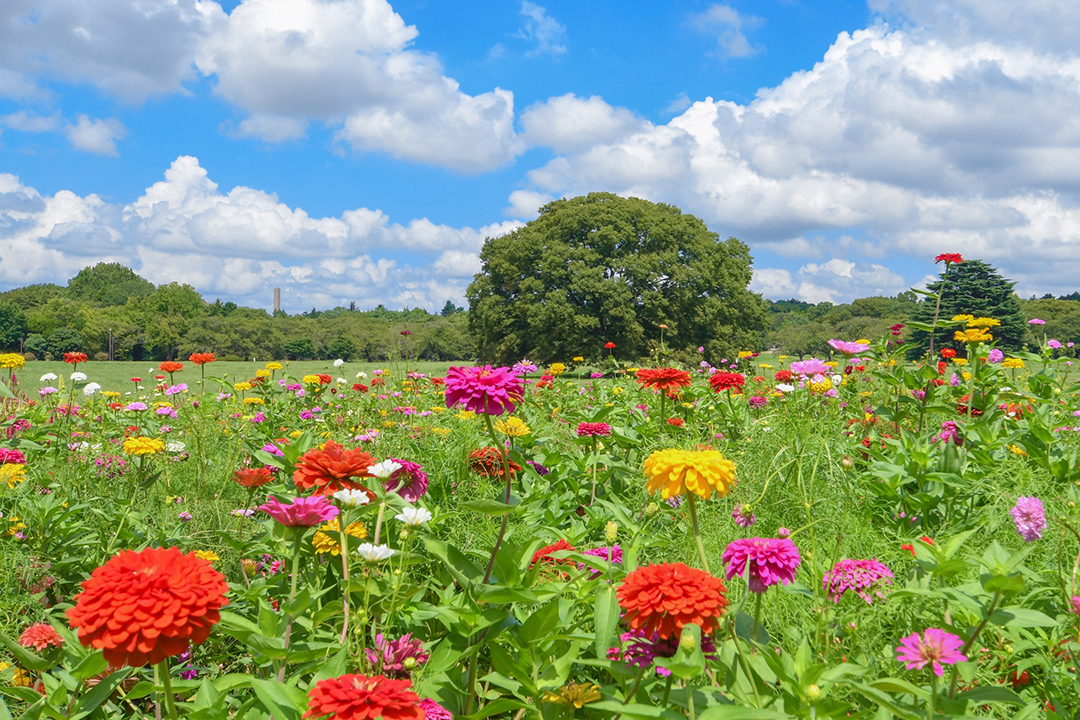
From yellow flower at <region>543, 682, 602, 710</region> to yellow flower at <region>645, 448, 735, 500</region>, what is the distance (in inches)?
17.6

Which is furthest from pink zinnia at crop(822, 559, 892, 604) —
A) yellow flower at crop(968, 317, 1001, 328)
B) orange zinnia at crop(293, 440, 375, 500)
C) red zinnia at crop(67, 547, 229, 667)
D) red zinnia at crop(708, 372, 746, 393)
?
yellow flower at crop(968, 317, 1001, 328)

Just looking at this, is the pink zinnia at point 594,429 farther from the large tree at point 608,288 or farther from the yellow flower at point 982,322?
the large tree at point 608,288

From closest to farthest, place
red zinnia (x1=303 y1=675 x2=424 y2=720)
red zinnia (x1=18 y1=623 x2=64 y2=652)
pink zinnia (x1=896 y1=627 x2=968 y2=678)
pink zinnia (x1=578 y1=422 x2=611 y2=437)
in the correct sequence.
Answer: red zinnia (x1=303 y1=675 x2=424 y2=720)
pink zinnia (x1=896 y1=627 x2=968 y2=678)
red zinnia (x1=18 y1=623 x2=64 y2=652)
pink zinnia (x1=578 y1=422 x2=611 y2=437)

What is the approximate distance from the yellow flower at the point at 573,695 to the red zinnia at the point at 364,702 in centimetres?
45

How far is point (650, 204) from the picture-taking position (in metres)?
26.7

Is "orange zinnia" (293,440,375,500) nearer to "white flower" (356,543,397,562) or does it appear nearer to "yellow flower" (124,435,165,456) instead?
"white flower" (356,543,397,562)

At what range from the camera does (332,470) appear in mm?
1492

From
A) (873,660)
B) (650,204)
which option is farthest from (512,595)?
(650,204)

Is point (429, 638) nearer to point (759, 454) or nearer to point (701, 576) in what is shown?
point (701, 576)

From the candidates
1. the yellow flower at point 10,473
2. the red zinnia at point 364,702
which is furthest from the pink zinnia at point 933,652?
the yellow flower at point 10,473

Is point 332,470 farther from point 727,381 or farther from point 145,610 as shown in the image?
point 727,381

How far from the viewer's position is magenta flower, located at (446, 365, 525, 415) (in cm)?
150

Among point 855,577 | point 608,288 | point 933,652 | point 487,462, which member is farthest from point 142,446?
point 608,288

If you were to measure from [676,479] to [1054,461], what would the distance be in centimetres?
235
